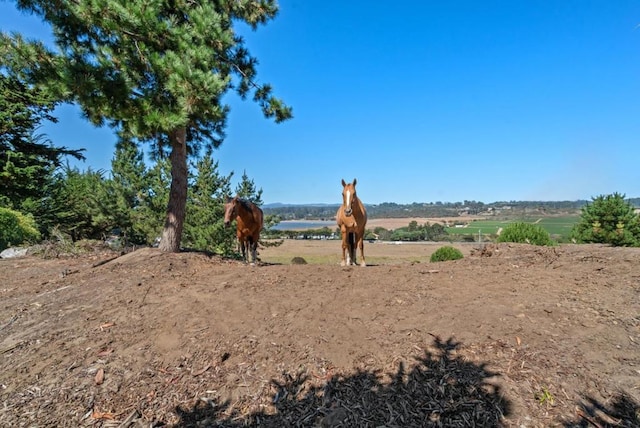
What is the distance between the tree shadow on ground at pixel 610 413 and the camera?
7.84ft

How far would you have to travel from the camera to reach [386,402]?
268 centimetres

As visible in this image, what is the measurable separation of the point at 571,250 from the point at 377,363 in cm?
636

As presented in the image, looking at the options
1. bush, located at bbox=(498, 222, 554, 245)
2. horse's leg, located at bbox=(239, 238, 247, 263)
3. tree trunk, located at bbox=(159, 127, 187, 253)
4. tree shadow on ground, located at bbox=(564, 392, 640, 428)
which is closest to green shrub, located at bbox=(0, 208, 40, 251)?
tree trunk, located at bbox=(159, 127, 187, 253)

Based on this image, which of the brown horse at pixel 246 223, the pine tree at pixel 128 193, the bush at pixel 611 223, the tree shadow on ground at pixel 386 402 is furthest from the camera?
the pine tree at pixel 128 193

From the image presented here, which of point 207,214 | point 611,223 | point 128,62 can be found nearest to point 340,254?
point 207,214

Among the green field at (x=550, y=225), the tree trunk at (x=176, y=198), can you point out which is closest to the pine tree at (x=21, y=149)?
the tree trunk at (x=176, y=198)

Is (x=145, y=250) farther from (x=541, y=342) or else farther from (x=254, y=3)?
(x=541, y=342)

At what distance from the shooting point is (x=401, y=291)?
182 inches

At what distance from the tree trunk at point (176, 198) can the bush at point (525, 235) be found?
10200mm

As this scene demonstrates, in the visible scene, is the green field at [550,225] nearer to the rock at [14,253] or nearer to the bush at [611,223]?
the bush at [611,223]

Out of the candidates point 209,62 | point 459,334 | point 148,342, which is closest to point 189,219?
point 209,62

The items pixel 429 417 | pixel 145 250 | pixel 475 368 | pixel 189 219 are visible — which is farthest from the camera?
pixel 189 219

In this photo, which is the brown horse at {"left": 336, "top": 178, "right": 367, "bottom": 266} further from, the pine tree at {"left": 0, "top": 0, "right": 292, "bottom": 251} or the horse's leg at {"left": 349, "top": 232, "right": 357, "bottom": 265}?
the pine tree at {"left": 0, "top": 0, "right": 292, "bottom": 251}

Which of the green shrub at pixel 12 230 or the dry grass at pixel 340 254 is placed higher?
the green shrub at pixel 12 230
